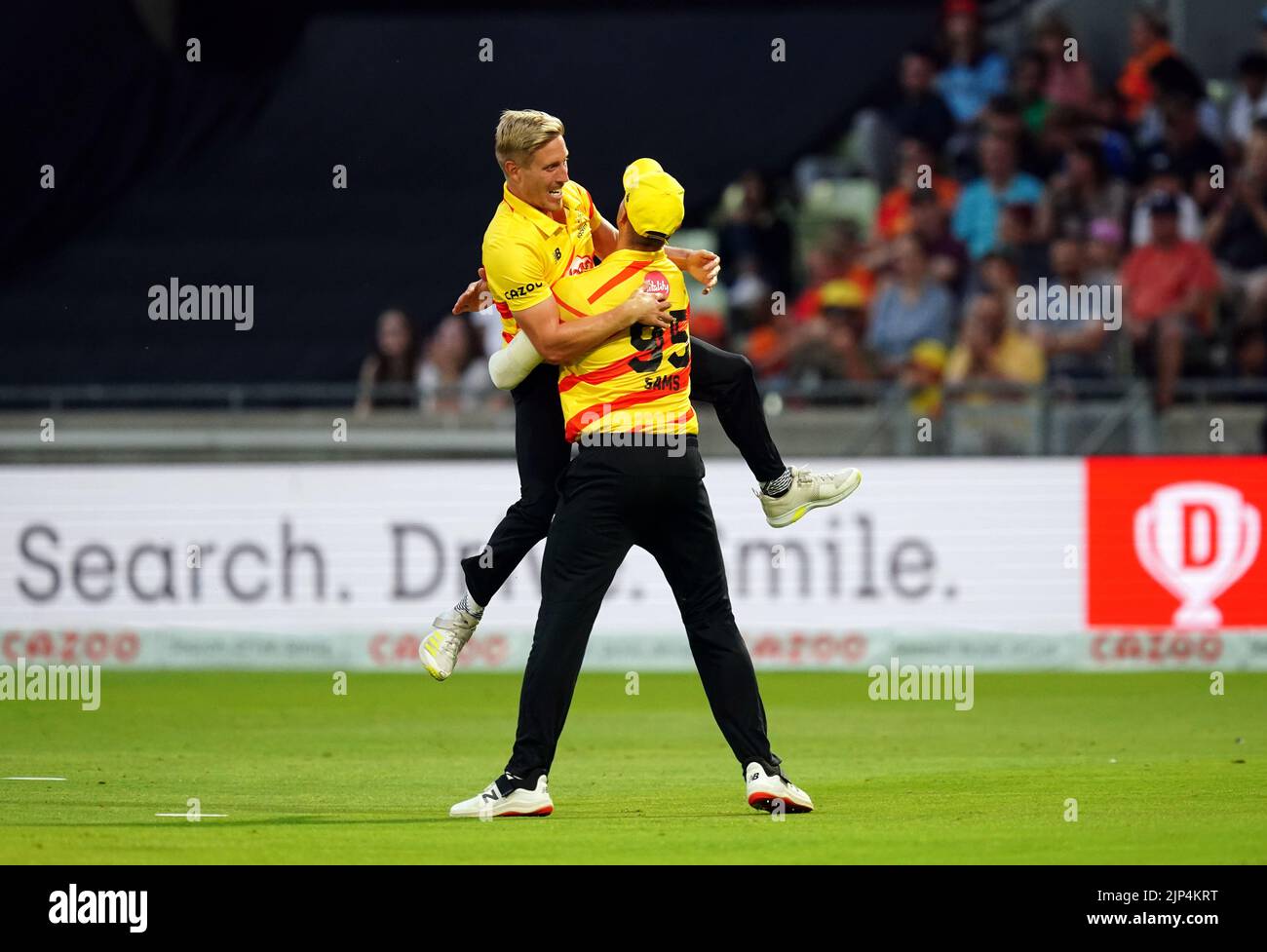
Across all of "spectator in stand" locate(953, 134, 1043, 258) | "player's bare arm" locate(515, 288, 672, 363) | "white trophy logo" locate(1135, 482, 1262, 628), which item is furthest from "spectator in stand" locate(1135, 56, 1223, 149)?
"player's bare arm" locate(515, 288, 672, 363)

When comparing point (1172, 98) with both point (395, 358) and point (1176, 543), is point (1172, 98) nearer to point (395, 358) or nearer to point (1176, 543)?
point (1176, 543)

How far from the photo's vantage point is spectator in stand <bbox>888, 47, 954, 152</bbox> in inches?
810

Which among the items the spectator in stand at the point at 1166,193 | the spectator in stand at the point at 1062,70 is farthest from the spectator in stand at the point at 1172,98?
the spectator in stand at the point at 1062,70

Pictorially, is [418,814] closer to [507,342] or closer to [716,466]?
[507,342]

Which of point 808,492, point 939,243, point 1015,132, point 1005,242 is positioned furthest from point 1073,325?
point 808,492

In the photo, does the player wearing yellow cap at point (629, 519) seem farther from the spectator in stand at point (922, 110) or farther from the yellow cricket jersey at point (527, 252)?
the spectator in stand at point (922, 110)

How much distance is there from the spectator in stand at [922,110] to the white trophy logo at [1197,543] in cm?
564

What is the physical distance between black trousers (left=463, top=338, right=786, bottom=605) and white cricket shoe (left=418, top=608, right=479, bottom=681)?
7.0 inches

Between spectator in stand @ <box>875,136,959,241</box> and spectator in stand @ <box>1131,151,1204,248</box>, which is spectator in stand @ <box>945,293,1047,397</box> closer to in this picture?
spectator in stand @ <box>1131,151,1204,248</box>

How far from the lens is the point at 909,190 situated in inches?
782

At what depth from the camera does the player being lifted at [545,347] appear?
826cm

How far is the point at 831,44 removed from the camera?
2294 cm

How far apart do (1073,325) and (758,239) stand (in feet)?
12.1

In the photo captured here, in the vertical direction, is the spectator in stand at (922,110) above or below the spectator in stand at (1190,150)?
above
